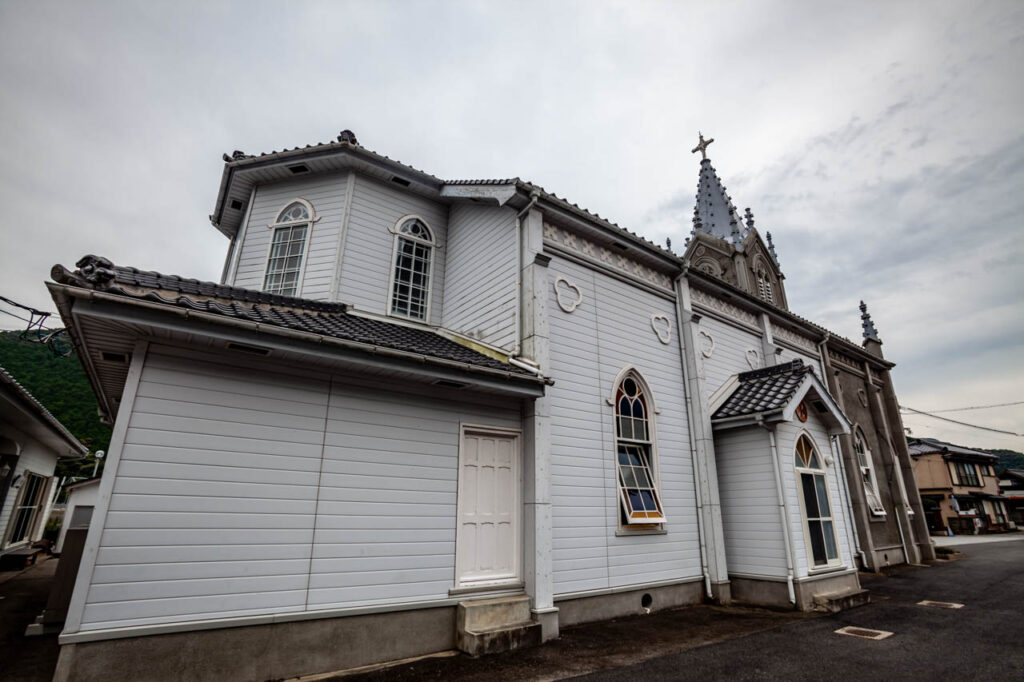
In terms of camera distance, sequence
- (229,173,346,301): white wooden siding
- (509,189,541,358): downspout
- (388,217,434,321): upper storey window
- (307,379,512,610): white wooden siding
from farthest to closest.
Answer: (388,217,434,321): upper storey window, (229,173,346,301): white wooden siding, (509,189,541,358): downspout, (307,379,512,610): white wooden siding

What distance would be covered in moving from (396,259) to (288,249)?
227 cm

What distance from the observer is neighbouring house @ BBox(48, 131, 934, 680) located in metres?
4.77

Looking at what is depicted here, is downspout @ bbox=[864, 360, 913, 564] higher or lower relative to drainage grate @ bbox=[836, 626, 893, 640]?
higher

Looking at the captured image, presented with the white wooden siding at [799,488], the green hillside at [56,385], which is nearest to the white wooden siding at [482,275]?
the white wooden siding at [799,488]

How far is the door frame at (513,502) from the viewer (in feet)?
21.3

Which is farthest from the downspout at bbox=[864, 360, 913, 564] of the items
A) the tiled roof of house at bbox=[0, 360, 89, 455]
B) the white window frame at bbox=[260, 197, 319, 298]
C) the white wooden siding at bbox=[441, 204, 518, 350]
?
the tiled roof of house at bbox=[0, 360, 89, 455]

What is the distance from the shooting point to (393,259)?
33.1 feet

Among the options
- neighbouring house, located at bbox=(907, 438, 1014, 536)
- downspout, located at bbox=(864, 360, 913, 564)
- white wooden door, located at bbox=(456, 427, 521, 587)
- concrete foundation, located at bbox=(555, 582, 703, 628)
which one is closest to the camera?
white wooden door, located at bbox=(456, 427, 521, 587)

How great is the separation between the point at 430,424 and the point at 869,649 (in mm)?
6619

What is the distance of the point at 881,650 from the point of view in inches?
244

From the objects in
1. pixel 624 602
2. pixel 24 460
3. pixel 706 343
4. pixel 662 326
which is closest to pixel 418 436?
pixel 624 602

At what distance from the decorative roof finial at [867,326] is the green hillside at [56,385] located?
41346mm

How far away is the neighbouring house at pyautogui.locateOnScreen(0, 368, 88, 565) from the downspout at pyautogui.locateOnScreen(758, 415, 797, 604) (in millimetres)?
13757

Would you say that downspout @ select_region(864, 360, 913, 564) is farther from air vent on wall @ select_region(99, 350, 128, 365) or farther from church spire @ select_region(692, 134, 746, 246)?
air vent on wall @ select_region(99, 350, 128, 365)
